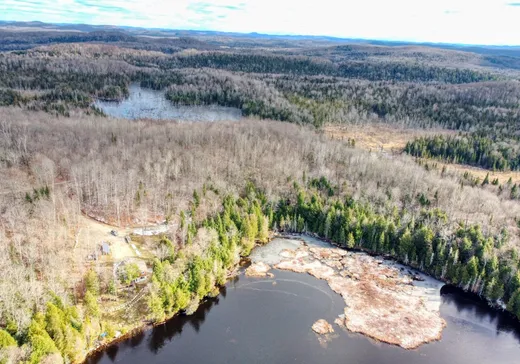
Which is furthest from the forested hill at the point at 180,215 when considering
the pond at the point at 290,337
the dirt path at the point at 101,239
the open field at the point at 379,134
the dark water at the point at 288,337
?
the open field at the point at 379,134

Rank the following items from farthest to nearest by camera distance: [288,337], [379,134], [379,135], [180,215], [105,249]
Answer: [379,134], [379,135], [180,215], [105,249], [288,337]

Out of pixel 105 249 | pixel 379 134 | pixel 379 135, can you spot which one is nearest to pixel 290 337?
pixel 105 249

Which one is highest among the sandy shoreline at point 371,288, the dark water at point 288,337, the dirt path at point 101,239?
the dirt path at point 101,239

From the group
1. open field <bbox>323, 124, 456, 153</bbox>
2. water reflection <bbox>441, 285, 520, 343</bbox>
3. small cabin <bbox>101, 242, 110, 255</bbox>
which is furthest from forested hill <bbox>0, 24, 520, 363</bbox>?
open field <bbox>323, 124, 456, 153</bbox>

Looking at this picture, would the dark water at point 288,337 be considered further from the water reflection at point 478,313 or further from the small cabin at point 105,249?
the small cabin at point 105,249

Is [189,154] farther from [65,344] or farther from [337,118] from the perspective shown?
[337,118]

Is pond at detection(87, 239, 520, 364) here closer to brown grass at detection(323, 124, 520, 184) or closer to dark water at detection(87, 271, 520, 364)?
dark water at detection(87, 271, 520, 364)

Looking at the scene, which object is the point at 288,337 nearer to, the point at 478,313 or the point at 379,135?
the point at 478,313
